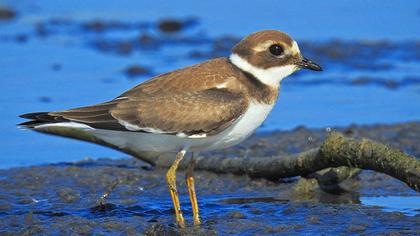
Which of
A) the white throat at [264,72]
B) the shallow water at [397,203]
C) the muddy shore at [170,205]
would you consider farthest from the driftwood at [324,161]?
the white throat at [264,72]

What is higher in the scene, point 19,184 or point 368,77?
point 368,77

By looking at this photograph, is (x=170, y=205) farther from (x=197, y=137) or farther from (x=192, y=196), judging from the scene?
(x=197, y=137)

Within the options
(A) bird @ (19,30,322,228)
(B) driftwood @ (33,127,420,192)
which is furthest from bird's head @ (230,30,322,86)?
(B) driftwood @ (33,127,420,192)

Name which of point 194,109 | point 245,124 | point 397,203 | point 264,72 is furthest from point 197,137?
point 397,203

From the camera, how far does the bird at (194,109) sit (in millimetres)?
8203

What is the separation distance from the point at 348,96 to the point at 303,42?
6.86ft

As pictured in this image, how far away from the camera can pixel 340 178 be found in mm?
9219

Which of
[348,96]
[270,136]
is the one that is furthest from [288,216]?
[348,96]

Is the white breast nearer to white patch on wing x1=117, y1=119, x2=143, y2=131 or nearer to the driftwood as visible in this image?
white patch on wing x1=117, y1=119, x2=143, y2=131

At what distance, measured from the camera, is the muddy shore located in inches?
316

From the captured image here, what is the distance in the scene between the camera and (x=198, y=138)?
27.0 ft

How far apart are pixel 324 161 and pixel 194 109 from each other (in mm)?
1373

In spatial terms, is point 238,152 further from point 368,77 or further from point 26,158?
point 368,77

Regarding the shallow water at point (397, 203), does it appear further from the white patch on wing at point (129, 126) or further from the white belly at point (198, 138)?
the white patch on wing at point (129, 126)
